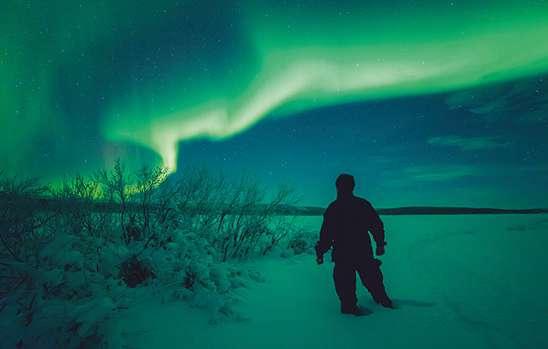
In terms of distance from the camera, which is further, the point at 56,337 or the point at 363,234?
the point at 363,234

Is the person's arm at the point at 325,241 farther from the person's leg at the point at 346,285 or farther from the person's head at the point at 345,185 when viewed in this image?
the person's head at the point at 345,185

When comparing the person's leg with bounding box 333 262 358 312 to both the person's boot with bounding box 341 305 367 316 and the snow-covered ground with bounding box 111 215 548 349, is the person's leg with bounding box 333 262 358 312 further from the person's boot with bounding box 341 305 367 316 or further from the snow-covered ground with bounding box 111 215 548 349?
the snow-covered ground with bounding box 111 215 548 349

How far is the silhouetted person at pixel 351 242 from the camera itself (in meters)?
4.34

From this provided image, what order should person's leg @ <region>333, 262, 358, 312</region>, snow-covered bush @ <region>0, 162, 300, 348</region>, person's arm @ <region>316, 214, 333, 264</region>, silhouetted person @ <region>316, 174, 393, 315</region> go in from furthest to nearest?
person's arm @ <region>316, 214, 333, 264</region>, silhouetted person @ <region>316, 174, 393, 315</region>, person's leg @ <region>333, 262, 358, 312</region>, snow-covered bush @ <region>0, 162, 300, 348</region>

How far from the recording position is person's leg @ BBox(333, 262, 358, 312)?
4.21 meters

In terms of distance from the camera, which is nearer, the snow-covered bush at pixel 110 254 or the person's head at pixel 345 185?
the snow-covered bush at pixel 110 254

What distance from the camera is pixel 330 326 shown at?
3.72m

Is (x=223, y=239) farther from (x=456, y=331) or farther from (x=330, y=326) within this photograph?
(x=456, y=331)

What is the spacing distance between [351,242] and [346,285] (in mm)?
621

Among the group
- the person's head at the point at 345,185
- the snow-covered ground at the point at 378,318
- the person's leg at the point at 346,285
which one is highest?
the person's head at the point at 345,185

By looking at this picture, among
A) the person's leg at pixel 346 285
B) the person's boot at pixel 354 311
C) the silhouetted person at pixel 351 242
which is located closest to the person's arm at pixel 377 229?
the silhouetted person at pixel 351 242

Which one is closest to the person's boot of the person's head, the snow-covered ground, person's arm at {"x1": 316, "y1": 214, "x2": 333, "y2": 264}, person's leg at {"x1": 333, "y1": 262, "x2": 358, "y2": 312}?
person's leg at {"x1": 333, "y1": 262, "x2": 358, "y2": 312}

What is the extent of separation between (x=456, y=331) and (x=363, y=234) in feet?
5.19

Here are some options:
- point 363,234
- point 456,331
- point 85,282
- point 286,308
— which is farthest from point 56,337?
point 456,331
